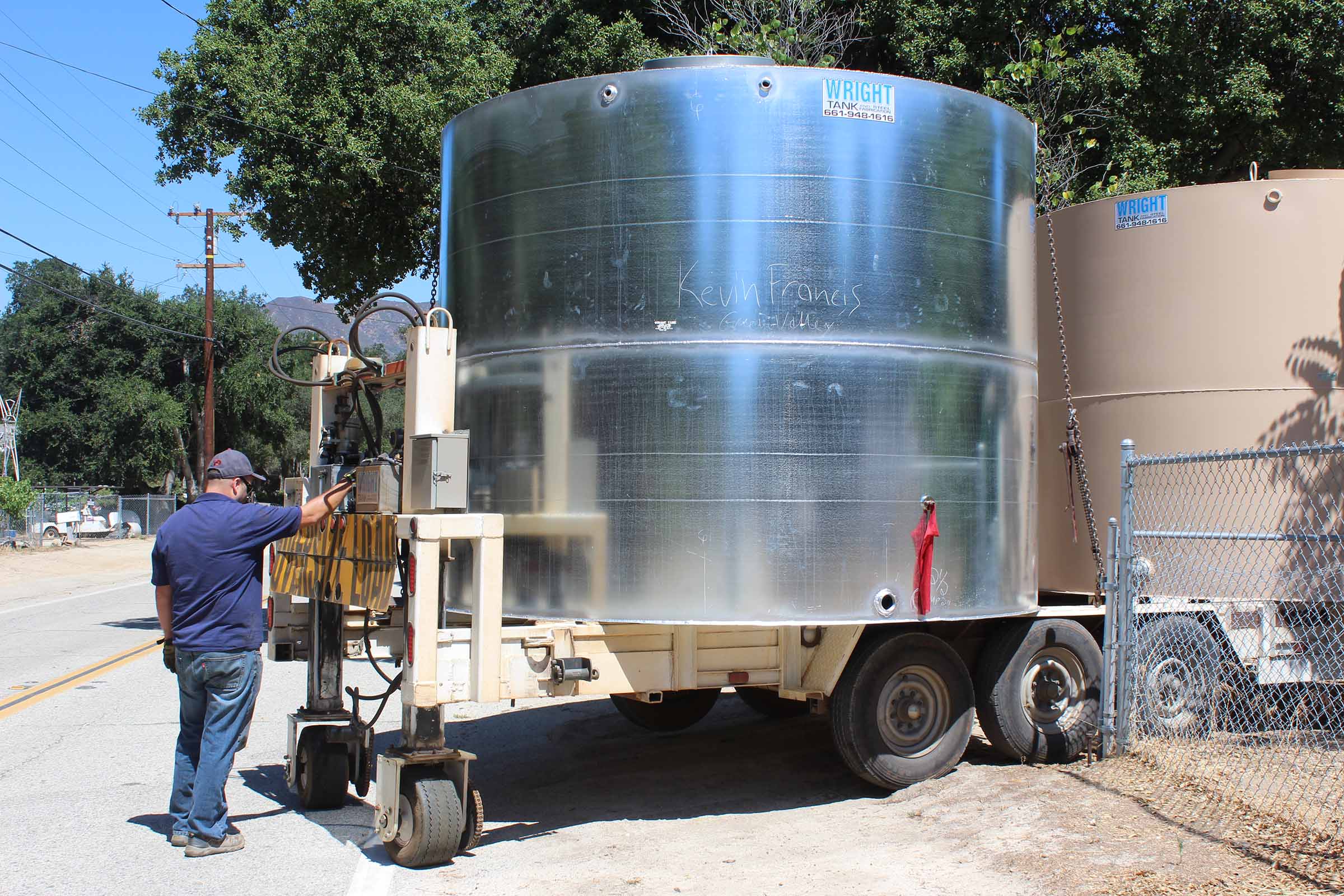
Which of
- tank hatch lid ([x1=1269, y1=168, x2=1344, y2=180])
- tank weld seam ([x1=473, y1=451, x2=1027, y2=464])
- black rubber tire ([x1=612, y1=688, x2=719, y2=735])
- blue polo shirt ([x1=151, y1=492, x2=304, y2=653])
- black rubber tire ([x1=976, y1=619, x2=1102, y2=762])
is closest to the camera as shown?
tank weld seam ([x1=473, y1=451, x2=1027, y2=464])

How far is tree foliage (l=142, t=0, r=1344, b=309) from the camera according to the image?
1594 centimetres

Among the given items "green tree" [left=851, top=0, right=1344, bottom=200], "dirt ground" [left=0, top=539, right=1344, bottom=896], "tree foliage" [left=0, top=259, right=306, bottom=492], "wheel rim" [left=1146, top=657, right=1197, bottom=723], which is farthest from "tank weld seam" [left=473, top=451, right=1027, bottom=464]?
"tree foliage" [left=0, top=259, right=306, bottom=492]

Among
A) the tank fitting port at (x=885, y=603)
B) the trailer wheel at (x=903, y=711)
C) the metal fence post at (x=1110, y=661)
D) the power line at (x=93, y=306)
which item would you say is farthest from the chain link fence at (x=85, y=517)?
the tank fitting port at (x=885, y=603)

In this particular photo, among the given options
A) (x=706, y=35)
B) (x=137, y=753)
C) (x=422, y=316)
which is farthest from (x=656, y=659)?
(x=706, y=35)

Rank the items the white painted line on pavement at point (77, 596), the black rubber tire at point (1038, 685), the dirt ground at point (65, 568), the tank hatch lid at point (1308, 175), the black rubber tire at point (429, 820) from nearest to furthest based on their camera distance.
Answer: the black rubber tire at point (429, 820), the black rubber tire at point (1038, 685), the tank hatch lid at point (1308, 175), the white painted line on pavement at point (77, 596), the dirt ground at point (65, 568)

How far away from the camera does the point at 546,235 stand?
654 cm

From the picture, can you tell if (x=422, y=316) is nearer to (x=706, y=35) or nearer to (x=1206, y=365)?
(x=1206, y=365)

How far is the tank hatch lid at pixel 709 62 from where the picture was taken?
6441mm

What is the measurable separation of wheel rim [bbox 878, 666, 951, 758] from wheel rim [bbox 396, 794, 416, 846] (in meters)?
2.56

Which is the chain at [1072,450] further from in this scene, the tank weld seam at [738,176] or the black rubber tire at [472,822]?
the black rubber tire at [472,822]

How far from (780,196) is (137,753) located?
613 centimetres

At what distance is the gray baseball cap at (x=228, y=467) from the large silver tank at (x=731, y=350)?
1292 mm

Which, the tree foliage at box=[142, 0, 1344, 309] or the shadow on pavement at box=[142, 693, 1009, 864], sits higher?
the tree foliage at box=[142, 0, 1344, 309]

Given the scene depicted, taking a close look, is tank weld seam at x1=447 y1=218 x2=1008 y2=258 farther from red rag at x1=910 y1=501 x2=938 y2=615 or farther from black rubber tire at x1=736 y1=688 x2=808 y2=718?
black rubber tire at x1=736 y1=688 x2=808 y2=718
